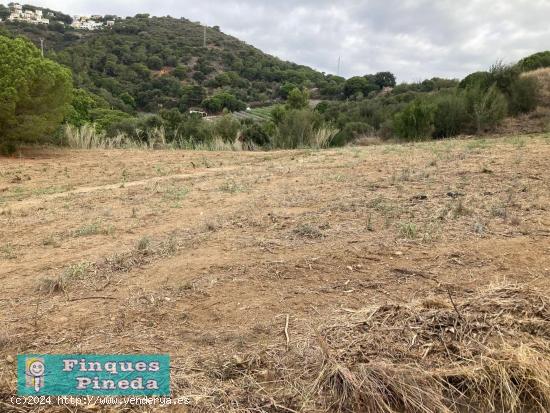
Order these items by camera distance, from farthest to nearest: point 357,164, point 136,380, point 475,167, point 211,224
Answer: point 357,164 → point 475,167 → point 211,224 → point 136,380

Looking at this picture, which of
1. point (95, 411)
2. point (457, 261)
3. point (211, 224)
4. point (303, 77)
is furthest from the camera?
point (303, 77)

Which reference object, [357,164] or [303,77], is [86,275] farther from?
[303,77]

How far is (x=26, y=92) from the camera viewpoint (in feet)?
32.0

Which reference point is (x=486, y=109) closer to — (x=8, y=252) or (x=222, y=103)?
(x=8, y=252)

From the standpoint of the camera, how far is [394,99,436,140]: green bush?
44.7 ft

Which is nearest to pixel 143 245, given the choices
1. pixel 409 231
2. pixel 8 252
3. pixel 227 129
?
pixel 8 252

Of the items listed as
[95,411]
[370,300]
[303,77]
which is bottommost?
[95,411]

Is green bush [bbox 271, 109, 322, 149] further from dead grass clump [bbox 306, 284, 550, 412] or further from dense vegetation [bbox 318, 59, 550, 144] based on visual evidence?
dead grass clump [bbox 306, 284, 550, 412]

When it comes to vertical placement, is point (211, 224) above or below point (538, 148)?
below

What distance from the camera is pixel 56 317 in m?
2.39

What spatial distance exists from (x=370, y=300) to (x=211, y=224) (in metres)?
1.85

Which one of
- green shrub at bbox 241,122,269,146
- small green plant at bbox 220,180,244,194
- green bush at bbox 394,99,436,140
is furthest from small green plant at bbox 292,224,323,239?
green shrub at bbox 241,122,269,146

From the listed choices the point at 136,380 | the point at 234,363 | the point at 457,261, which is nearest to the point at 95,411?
the point at 136,380

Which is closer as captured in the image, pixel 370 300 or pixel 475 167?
pixel 370 300
